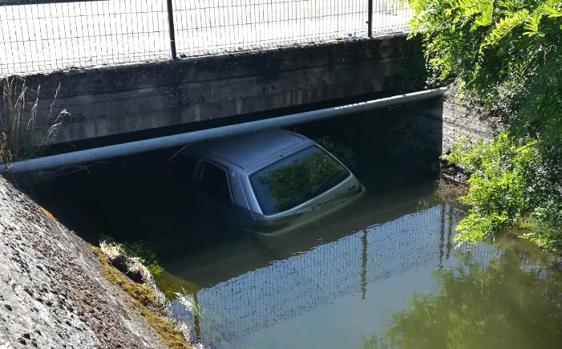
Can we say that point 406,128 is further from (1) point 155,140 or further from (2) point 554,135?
(2) point 554,135

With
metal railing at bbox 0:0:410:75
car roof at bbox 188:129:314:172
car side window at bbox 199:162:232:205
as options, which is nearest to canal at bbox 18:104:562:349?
car side window at bbox 199:162:232:205

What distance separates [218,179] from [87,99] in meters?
2.20

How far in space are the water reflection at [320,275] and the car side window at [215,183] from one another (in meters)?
1.45

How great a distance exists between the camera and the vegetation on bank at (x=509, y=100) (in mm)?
4250

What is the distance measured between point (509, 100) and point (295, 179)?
4.02m

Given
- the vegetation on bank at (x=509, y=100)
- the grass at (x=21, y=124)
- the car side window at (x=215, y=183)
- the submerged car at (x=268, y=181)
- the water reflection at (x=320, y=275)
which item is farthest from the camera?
the car side window at (x=215, y=183)

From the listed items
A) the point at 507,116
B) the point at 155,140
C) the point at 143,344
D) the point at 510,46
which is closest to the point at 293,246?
the point at 155,140

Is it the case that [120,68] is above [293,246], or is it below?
above

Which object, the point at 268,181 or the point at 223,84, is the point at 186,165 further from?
the point at 268,181

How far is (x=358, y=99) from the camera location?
1175cm

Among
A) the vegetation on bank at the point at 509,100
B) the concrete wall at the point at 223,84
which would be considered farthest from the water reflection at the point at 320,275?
the concrete wall at the point at 223,84

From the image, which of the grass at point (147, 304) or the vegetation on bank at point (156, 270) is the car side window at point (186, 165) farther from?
the grass at point (147, 304)

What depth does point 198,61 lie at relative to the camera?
955cm

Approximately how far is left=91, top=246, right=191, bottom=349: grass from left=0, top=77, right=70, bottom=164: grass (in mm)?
1650
